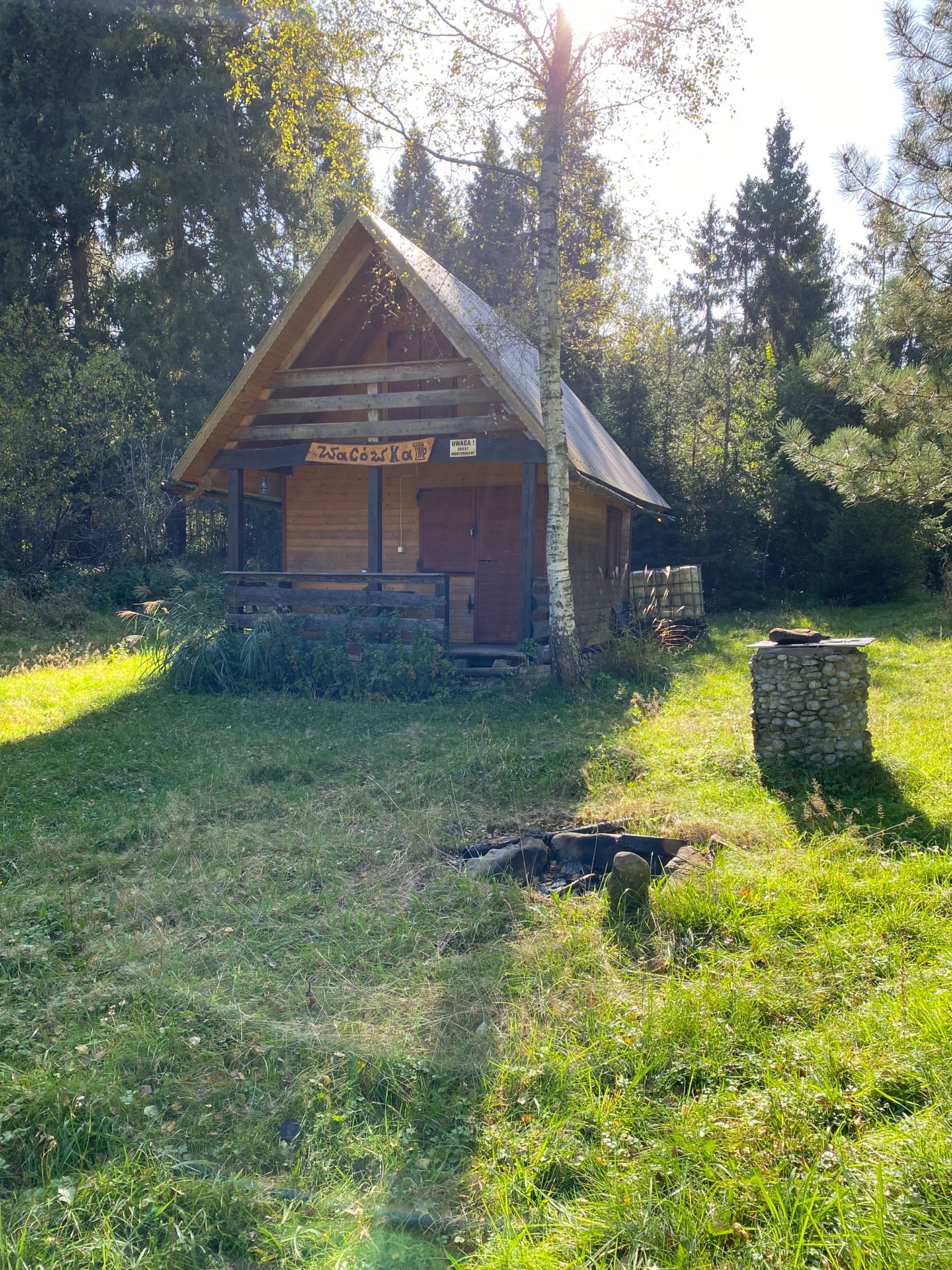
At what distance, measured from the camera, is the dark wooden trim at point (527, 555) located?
11.2 meters

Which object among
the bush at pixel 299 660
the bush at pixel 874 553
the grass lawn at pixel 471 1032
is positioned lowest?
the grass lawn at pixel 471 1032

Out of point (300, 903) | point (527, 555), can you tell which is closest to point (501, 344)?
point (527, 555)

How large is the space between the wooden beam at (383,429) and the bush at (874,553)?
951cm

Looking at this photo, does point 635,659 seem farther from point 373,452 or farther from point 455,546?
point 373,452

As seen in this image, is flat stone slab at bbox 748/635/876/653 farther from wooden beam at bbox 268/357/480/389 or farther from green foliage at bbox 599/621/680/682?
wooden beam at bbox 268/357/480/389

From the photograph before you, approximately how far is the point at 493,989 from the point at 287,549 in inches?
467

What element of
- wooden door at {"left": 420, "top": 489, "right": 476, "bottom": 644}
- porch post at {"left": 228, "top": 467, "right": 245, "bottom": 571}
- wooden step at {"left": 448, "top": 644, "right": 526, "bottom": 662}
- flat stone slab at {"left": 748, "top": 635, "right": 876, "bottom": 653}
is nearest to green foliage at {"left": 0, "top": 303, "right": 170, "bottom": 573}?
porch post at {"left": 228, "top": 467, "right": 245, "bottom": 571}

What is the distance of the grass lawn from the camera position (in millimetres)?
2609

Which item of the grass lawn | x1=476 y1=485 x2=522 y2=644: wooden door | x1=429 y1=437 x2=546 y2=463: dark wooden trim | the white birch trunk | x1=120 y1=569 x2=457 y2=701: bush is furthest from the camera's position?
x1=476 y1=485 x2=522 y2=644: wooden door

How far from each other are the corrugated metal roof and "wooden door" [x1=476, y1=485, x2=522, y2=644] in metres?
1.50

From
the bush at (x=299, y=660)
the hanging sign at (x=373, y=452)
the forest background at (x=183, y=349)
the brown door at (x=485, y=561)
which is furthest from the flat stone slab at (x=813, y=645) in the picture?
the forest background at (x=183, y=349)

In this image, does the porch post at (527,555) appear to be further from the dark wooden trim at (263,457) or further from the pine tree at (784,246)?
the pine tree at (784,246)

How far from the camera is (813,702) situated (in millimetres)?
6551

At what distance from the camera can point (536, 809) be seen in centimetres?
646
